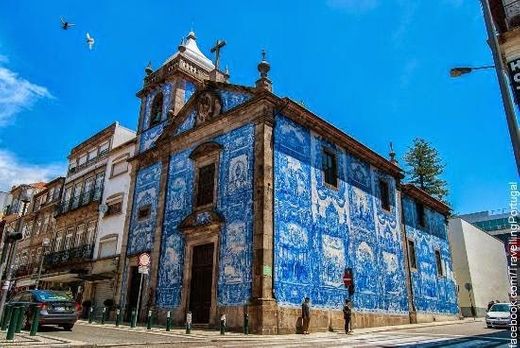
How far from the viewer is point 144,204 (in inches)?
766

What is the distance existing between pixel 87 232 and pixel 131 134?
23.5 ft

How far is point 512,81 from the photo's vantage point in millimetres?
8742

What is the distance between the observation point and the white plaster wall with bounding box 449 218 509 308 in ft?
92.4

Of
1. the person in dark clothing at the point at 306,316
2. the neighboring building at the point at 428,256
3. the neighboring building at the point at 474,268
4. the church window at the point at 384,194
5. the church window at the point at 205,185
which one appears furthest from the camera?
the neighboring building at the point at 474,268

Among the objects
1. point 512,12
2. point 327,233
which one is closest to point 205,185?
point 327,233

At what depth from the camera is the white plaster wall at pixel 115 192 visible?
21.9 meters

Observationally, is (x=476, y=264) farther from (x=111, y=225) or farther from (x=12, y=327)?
(x=12, y=327)

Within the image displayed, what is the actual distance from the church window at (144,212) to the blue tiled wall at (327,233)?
25.2 ft

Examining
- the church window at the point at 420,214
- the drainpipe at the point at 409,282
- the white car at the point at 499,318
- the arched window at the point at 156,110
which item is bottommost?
the white car at the point at 499,318

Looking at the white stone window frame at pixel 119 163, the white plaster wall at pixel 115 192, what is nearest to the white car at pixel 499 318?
the white plaster wall at pixel 115 192

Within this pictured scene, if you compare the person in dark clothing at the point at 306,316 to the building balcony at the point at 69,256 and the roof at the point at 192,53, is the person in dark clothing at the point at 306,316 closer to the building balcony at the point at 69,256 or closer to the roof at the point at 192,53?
the roof at the point at 192,53

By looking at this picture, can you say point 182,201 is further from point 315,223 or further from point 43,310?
point 43,310

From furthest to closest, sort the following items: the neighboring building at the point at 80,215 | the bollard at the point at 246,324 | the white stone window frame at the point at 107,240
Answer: the neighboring building at the point at 80,215 → the white stone window frame at the point at 107,240 → the bollard at the point at 246,324

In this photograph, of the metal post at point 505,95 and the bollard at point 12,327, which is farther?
the bollard at point 12,327
